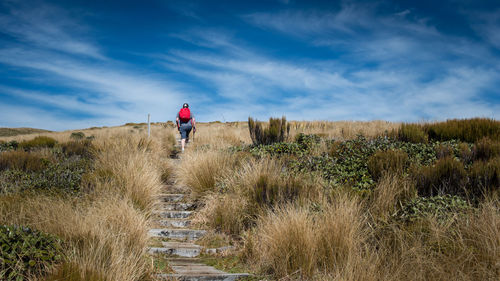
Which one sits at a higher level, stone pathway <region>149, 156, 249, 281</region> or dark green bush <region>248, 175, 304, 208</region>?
dark green bush <region>248, 175, 304, 208</region>

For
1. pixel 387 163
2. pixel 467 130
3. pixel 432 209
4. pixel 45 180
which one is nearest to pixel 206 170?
pixel 45 180

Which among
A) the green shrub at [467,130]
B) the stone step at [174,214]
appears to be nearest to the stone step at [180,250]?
the stone step at [174,214]

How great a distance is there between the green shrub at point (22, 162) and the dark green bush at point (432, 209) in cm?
981

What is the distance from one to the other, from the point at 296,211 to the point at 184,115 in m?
10.2

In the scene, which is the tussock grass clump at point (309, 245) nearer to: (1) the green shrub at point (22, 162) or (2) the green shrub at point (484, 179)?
(2) the green shrub at point (484, 179)

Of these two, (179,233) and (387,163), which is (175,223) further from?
(387,163)

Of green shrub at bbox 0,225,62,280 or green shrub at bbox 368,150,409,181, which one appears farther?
green shrub at bbox 368,150,409,181

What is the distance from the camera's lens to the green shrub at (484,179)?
6.08 m

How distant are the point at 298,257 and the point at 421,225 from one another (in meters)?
1.87

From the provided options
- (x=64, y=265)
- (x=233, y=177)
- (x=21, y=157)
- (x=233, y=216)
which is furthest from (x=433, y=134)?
(x=21, y=157)

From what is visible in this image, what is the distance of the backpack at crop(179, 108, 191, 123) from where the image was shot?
1450 centimetres

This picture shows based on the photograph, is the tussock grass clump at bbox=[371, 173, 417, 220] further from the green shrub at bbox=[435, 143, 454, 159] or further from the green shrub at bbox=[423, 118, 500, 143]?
the green shrub at bbox=[423, 118, 500, 143]

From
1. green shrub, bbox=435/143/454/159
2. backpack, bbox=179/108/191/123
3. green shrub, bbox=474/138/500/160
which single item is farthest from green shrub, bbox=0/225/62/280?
backpack, bbox=179/108/191/123

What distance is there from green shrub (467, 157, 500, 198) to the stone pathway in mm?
4664
